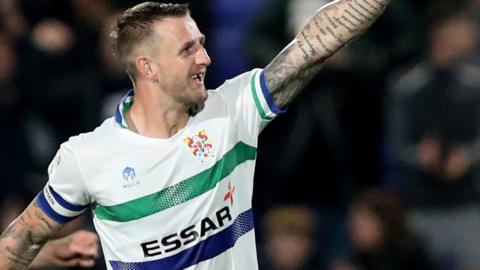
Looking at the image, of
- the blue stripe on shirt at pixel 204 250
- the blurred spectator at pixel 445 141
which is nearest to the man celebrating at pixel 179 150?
the blue stripe on shirt at pixel 204 250

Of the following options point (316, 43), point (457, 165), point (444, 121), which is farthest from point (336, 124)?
point (316, 43)

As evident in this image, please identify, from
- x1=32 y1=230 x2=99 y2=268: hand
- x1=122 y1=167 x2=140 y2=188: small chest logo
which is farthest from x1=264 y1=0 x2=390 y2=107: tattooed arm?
x1=32 y1=230 x2=99 y2=268: hand

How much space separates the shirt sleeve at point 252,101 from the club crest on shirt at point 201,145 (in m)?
0.16

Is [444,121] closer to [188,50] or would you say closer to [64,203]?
[188,50]

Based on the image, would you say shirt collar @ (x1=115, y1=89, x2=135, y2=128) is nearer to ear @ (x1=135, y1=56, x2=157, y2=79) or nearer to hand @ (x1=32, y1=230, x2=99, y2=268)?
ear @ (x1=135, y1=56, x2=157, y2=79)

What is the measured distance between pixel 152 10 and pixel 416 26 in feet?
11.4

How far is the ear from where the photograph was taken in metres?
5.26

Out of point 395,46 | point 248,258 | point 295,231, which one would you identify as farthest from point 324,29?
point 395,46

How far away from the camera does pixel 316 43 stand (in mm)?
5176

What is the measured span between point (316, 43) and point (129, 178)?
903 millimetres

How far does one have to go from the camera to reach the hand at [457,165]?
299 inches

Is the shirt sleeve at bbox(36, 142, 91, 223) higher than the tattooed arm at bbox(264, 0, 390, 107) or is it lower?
lower

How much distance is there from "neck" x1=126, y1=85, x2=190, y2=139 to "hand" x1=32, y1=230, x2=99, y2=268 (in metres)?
0.51

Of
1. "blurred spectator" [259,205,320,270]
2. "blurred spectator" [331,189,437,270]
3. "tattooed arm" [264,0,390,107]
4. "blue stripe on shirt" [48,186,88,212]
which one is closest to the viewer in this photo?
"tattooed arm" [264,0,390,107]
